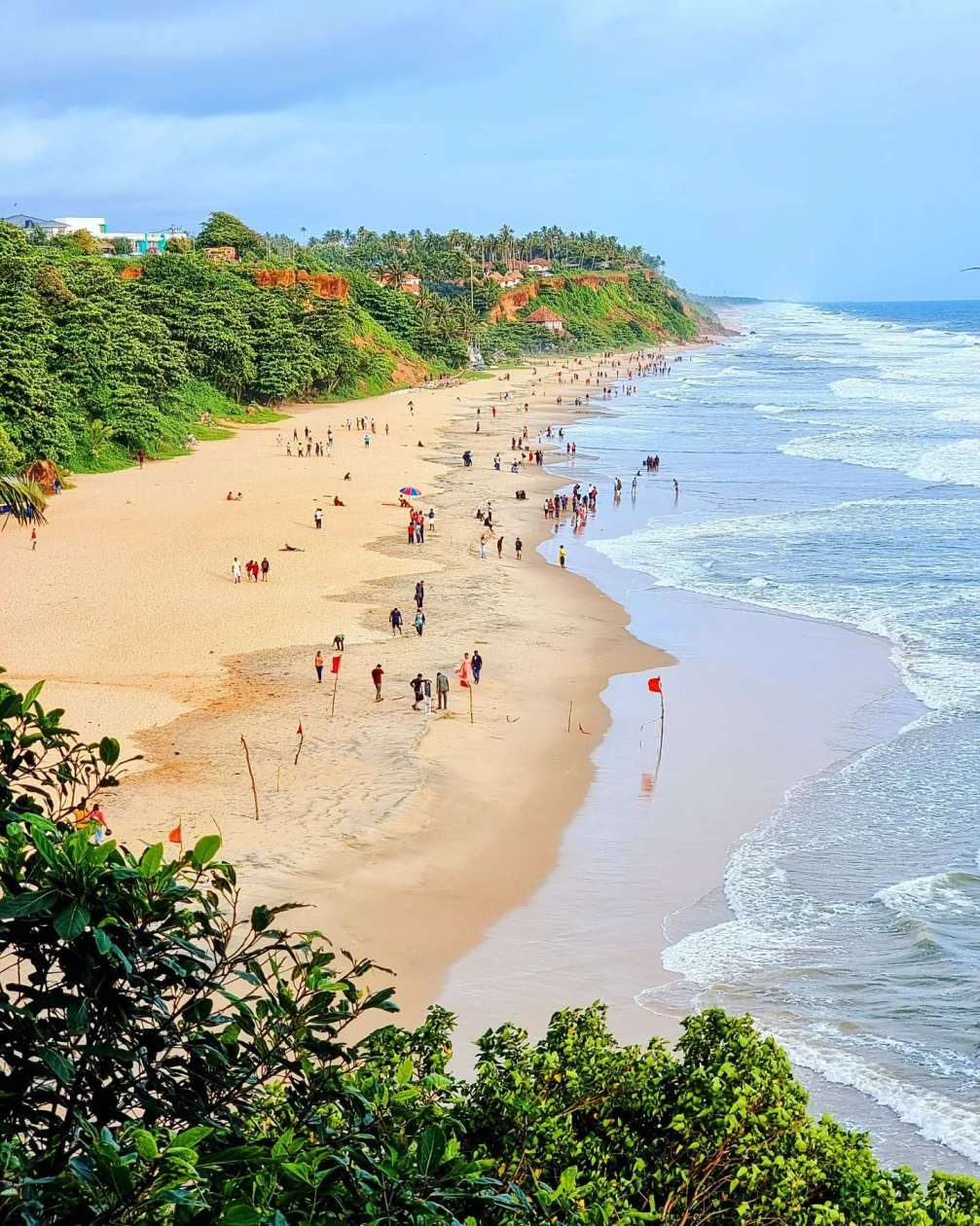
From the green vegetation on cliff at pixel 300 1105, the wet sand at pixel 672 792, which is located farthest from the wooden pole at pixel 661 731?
the green vegetation on cliff at pixel 300 1105

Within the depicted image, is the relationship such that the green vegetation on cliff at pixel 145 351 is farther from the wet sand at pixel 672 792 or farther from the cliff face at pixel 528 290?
the cliff face at pixel 528 290

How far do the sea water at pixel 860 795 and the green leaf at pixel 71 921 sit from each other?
9232 mm

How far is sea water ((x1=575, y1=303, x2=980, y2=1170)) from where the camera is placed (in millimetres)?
13109

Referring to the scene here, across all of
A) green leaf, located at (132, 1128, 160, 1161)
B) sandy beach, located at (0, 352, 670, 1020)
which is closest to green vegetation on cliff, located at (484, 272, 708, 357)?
sandy beach, located at (0, 352, 670, 1020)

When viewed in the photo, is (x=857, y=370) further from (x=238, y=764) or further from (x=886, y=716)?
(x=238, y=764)

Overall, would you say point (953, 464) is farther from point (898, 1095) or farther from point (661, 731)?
point (898, 1095)

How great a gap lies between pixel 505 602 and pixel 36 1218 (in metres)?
26.8

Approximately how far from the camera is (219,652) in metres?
25.6

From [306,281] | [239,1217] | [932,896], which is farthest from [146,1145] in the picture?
[306,281]

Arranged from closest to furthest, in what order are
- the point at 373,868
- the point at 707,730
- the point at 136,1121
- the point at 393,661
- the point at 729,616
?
1. the point at 136,1121
2. the point at 373,868
3. the point at 707,730
4. the point at 393,661
5. the point at 729,616

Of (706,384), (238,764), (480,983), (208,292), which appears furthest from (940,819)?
(706,384)

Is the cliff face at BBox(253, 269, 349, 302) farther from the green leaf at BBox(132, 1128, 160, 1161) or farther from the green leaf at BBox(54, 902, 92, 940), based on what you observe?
the green leaf at BBox(132, 1128, 160, 1161)

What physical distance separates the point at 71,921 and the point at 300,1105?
5.98 feet

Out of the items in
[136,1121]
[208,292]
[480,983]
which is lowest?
[480,983]
